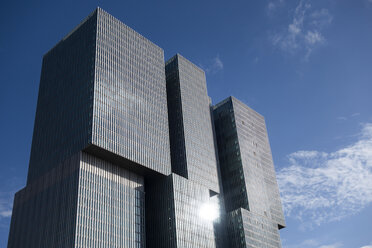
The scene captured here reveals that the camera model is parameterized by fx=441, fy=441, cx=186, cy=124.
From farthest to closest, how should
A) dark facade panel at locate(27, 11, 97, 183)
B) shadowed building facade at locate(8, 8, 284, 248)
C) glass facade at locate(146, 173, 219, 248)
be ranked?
1. glass facade at locate(146, 173, 219, 248)
2. dark facade panel at locate(27, 11, 97, 183)
3. shadowed building facade at locate(8, 8, 284, 248)

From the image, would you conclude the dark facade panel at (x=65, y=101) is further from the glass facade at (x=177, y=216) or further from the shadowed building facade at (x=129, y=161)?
the glass facade at (x=177, y=216)

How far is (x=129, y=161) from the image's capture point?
377 ft

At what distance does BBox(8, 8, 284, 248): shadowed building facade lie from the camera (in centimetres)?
10662

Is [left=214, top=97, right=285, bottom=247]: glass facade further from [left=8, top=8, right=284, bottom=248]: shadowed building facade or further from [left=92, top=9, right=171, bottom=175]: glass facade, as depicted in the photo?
[left=92, top=9, right=171, bottom=175]: glass facade

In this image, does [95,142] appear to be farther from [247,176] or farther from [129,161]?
[247,176]

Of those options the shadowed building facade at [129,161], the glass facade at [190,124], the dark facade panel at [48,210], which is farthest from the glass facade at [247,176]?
the dark facade panel at [48,210]

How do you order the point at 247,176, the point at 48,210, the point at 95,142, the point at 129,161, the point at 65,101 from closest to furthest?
the point at 48,210 < the point at 95,142 < the point at 129,161 < the point at 65,101 < the point at 247,176

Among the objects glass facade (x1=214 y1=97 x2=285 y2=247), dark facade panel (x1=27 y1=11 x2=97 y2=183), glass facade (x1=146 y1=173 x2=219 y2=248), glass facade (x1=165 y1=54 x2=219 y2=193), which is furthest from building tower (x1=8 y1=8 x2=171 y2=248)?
glass facade (x1=214 y1=97 x2=285 y2=247)

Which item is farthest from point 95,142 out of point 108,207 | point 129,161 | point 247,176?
point 247,176

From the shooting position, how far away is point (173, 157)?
135625 mm

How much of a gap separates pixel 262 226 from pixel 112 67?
230 feet

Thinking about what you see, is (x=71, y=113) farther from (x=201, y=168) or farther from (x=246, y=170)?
(x=246, y=170)

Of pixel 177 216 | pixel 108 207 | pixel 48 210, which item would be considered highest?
pixel 177 216

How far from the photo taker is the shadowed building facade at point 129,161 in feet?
350
